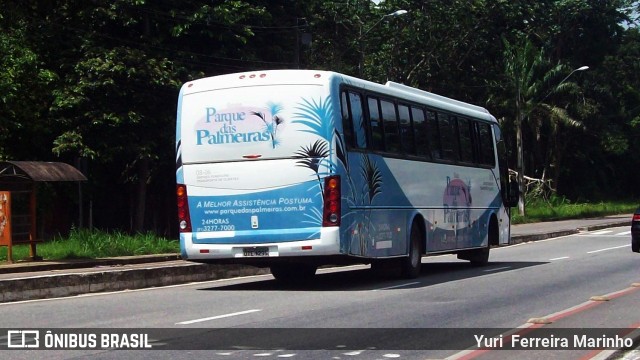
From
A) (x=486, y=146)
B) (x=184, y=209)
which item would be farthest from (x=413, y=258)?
(x=486, y=146)

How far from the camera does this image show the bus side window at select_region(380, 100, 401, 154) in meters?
18.0

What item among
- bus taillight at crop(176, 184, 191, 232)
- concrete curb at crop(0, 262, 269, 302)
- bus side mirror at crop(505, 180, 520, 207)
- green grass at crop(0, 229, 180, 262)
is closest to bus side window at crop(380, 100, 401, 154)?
bus taillight at crop(176, 184, 191, 232)

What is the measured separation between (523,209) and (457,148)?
31.4 metres

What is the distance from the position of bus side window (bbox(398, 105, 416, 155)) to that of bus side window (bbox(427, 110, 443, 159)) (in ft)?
3.10

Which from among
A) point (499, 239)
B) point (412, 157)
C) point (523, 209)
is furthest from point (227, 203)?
point (523, 209)

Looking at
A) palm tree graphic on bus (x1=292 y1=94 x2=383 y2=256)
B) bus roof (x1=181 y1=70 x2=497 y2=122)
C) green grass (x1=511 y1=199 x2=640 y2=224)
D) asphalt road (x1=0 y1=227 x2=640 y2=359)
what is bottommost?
asphalt road (x1=0 y1=227 x2=640 y2=359)

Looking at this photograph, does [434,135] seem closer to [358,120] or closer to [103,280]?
[358,120]

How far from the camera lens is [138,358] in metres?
9.41

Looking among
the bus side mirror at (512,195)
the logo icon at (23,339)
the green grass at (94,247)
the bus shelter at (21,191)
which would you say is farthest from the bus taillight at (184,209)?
the bus side mirror at (512,195)

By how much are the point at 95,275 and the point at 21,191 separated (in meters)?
5.88

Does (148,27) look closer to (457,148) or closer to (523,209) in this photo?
(457,148)

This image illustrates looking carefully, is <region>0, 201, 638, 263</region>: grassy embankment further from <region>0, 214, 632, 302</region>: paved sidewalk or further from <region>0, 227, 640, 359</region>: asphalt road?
<region>0, 227, 640, 359</region>: asphalt road

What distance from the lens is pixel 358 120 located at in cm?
1694

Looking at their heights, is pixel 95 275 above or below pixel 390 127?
below
